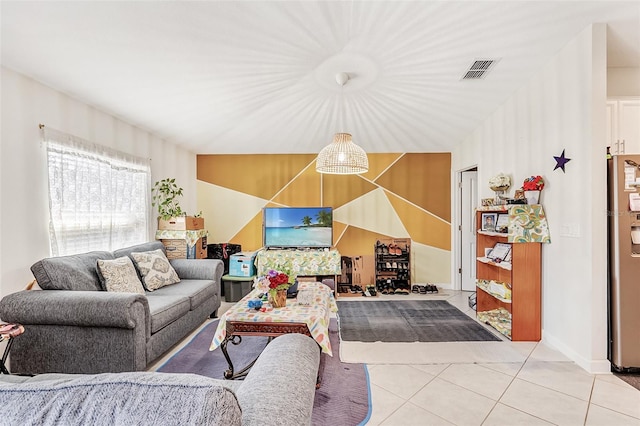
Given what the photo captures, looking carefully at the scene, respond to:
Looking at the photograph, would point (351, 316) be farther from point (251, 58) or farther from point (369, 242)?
point (251, 58)

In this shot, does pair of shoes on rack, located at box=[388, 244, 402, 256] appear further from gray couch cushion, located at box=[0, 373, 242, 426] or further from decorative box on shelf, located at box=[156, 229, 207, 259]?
gray couch cushion, located at box=[0, 373, 242, 426]

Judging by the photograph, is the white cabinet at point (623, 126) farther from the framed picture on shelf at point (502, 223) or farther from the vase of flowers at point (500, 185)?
the framed picture on shelf at point (502, 223)

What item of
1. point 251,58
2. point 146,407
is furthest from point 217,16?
point 146,407

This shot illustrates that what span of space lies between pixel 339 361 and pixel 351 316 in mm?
1190

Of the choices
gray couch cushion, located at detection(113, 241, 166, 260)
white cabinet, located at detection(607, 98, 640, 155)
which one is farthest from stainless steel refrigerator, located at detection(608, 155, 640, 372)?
gray couch cushion, located at detection(113, 241, 166, 260)

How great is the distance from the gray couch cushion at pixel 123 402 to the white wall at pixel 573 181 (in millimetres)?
2874

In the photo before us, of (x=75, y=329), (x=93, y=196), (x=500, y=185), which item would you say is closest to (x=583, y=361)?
(x=500, y=185)

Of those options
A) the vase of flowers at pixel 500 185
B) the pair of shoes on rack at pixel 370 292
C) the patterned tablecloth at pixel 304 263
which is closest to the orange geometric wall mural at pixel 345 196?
the pair of shoes on rack at pixel 370 292

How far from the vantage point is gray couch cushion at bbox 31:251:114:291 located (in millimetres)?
2297

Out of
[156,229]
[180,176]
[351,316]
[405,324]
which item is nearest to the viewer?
[405,324]

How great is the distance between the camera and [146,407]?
0.61 metres

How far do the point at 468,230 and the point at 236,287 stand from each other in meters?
3.80

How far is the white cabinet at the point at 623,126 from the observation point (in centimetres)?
262

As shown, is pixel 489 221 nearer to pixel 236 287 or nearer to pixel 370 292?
A: pixel 370 292
